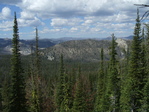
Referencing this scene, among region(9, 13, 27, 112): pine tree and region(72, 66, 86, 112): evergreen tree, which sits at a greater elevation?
region(9, 13, 27, 112): pine tree

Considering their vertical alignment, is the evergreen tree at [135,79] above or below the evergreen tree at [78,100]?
above

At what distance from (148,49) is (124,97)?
46.5ft

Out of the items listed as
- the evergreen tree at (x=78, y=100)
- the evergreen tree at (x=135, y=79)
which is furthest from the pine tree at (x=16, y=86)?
the evergreen tree at (x=135, y=79)

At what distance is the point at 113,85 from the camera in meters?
30.4

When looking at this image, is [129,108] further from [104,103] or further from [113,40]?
[113,40]

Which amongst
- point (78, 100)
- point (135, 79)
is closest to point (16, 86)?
point (78, 100)

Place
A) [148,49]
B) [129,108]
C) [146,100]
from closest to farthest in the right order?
[148,49] < [146,100] < [129,108]

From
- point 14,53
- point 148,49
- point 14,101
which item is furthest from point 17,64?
point 148,49

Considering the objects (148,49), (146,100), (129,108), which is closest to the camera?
(148,49)

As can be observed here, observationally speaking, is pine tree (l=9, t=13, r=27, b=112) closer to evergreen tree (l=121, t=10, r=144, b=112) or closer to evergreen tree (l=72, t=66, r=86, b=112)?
evergreen tree (l=72, t=66, r=86, b=112)

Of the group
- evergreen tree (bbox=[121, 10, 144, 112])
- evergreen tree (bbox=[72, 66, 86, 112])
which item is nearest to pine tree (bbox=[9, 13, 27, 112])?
evergreen tree (bbox=[72, 66, 86, 112])

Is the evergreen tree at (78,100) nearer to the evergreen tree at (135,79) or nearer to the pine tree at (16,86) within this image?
the evergreen tree at (135,79)

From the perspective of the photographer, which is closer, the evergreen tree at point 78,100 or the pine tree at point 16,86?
the pine tree at point 16,86

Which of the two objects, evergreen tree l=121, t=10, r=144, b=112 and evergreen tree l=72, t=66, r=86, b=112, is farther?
evergreen tree l=72, t=66, r=86, b=112
